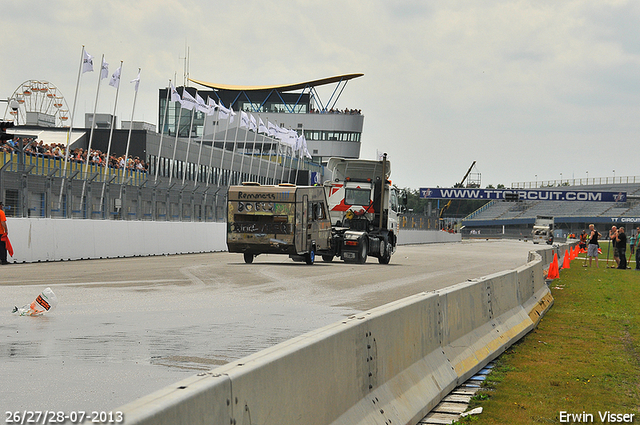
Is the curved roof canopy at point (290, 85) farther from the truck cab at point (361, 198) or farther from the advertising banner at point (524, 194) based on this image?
the truck cab at point (361, 198)

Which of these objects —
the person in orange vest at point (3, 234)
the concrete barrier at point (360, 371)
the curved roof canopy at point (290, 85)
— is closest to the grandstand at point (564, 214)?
the curved roof canopy at point (290, 85)

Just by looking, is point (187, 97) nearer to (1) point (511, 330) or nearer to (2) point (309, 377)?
(1) point (511, 330)

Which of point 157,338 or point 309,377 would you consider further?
point 157,338

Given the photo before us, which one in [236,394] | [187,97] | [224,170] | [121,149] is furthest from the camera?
[224,170]

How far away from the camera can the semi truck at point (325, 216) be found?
26.0 m

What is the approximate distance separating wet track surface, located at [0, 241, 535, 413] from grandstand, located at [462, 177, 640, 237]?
10869 cm

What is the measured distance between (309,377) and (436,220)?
77.9 meters

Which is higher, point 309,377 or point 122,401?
point 309,377

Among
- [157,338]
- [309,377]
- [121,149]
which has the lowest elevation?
[157,338]

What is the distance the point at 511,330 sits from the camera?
11281 millimetres

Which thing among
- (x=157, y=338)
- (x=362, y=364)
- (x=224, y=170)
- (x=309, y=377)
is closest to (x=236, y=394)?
(x=309, y=377)

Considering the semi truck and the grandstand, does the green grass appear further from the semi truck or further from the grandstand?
the grandstand

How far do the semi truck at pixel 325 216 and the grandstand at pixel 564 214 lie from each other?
9658 cm

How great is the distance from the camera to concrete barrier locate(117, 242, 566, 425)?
3652mm
